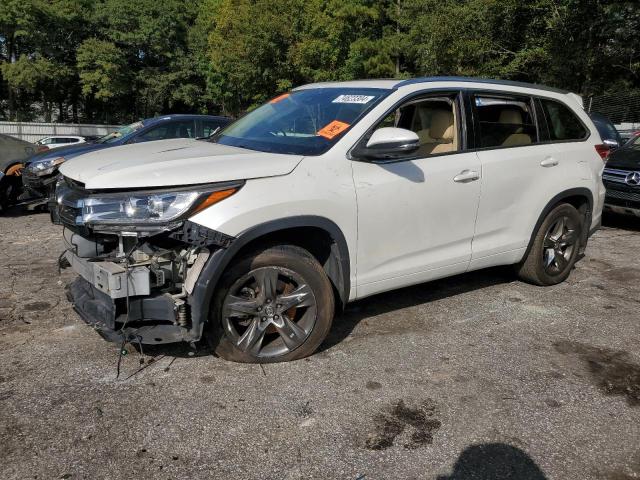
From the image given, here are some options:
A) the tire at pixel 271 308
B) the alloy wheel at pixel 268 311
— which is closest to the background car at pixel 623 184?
the tire at pixel 271 308

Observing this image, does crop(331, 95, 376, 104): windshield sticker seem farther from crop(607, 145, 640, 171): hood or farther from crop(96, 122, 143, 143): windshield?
crop(607, 145, 640, 171): hood

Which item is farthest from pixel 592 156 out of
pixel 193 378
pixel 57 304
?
pixel 57 304

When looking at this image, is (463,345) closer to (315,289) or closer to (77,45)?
(315,289)

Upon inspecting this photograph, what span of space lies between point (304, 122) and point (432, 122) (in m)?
1.19

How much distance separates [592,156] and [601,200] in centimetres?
51

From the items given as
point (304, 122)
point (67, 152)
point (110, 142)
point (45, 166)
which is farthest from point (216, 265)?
point (110, 142)

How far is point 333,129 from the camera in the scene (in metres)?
3.87

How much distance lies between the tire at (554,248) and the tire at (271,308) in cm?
236

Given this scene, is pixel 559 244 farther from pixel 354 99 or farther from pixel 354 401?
pixel 354 401

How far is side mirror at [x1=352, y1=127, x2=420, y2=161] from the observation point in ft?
12.0

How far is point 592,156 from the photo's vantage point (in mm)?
5398

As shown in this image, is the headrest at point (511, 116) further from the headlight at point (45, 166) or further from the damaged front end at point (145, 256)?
the headlight at point (45, 166)

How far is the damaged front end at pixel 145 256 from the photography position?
319cm

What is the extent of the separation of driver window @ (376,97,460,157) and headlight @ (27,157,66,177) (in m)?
5.54
